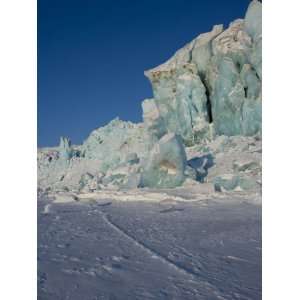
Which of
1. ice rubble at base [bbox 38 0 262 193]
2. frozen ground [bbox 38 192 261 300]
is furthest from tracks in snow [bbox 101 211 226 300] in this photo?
ice rubble at base [bbox 38 0 262 193]

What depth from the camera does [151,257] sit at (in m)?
3.18

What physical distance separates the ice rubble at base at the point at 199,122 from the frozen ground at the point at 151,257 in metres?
5.59

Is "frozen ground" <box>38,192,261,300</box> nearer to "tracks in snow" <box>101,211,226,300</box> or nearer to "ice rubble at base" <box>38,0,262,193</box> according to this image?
"tracks in snow" <box>101,211,226,300</box>

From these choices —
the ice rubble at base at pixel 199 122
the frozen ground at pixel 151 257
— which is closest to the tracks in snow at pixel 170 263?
the frozen ground at pixel 151 257

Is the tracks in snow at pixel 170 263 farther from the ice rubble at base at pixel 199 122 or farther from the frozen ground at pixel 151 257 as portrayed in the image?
the ice rubble at base at pixel 199 122

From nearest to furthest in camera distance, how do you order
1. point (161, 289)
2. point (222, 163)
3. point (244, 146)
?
point (161, 289), point (222, 163), point (244, 146)

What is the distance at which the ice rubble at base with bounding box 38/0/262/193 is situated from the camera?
11461 mm

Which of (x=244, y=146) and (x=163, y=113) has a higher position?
(x=163, y=113)

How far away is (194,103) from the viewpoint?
2197 cm

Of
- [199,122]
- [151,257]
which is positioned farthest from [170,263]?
[199,122]

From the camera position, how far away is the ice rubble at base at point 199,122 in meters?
11.5
